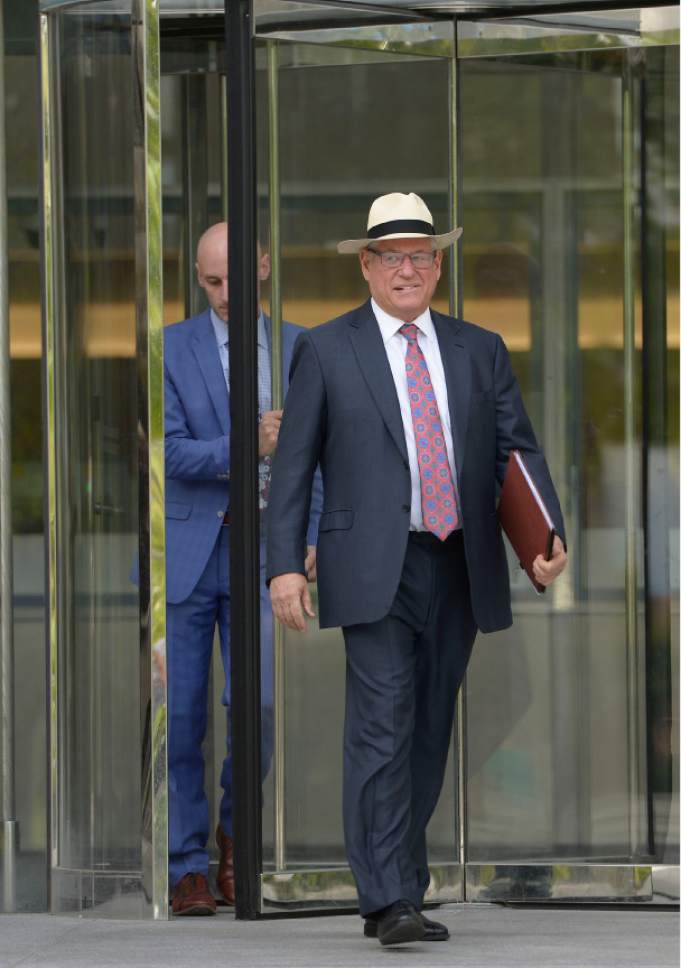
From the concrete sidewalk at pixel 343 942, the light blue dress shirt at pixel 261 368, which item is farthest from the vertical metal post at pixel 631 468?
the light blue dress shirt at pixel 261 368

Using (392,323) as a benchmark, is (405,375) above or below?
below

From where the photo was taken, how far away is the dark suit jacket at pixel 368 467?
4859 mm

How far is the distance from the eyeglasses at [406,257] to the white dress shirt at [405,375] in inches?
3.9

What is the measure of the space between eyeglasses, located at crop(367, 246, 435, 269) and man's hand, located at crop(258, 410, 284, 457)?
643 mm

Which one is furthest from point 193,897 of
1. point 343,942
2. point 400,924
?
point 400,924

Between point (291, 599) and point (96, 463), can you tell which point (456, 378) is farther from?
point (96, 463)

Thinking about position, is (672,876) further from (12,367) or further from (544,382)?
(12,367)

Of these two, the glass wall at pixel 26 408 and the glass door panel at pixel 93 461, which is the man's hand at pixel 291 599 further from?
the glass wall at pixel 26 408

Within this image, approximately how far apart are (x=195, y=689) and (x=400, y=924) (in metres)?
1.16

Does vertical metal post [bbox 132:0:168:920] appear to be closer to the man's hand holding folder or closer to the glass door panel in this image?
the glass door panel

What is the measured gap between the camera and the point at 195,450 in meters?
5.66

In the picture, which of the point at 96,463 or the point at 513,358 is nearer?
the point at 96,463

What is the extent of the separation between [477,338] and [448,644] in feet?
2.25

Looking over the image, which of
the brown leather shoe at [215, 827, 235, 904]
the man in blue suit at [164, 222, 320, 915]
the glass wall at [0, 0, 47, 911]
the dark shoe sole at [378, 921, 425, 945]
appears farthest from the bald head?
the dark shoe sole at [378, 921, 425, 945]
